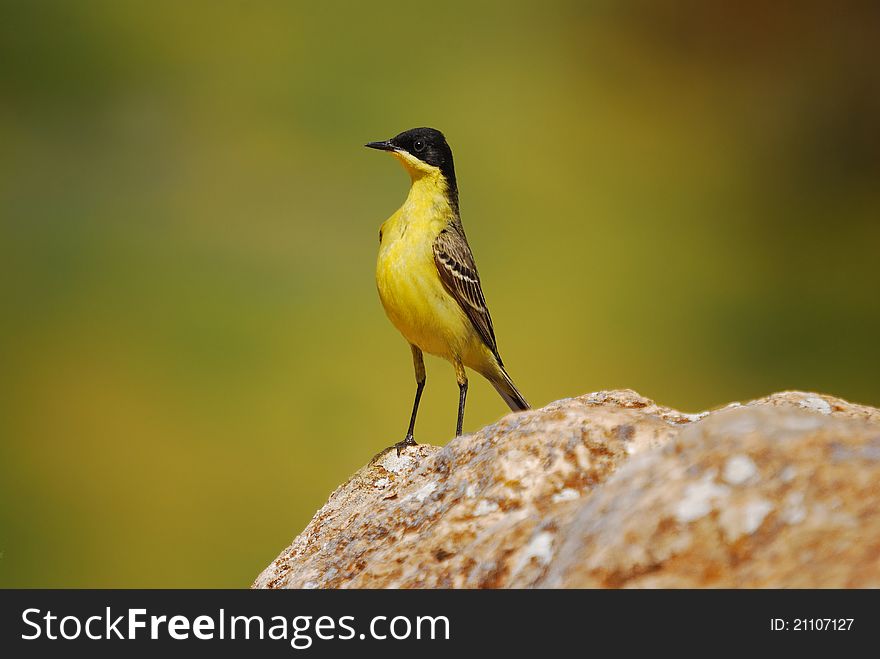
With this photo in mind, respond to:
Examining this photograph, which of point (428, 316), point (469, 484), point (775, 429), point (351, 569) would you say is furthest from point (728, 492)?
point (428, 316)

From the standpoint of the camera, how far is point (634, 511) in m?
2.09

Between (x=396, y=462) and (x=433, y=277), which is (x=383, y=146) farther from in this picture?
(x=396, y=462)

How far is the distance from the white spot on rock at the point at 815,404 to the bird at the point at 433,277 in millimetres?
1866

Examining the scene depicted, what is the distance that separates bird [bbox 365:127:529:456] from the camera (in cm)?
486

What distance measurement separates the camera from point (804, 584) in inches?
70.5

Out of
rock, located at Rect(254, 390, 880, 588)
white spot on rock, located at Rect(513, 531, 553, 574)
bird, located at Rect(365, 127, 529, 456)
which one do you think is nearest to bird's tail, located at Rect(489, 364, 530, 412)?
bird, located at Rect(365, 127, 529, 456)

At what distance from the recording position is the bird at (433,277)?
4.86 metres

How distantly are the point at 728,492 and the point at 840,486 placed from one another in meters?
0.24

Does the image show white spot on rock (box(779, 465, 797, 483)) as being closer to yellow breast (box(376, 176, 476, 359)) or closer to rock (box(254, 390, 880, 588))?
rock (box(254, 390, 880, 588))

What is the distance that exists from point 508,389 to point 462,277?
80 cm

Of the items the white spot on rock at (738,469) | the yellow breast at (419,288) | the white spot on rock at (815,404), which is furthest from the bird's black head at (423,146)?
the white spot on rock at (738,469)

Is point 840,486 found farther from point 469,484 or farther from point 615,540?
point 469,484

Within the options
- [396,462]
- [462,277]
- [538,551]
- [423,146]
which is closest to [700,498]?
[538,551]

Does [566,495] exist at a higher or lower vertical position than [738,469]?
higher
